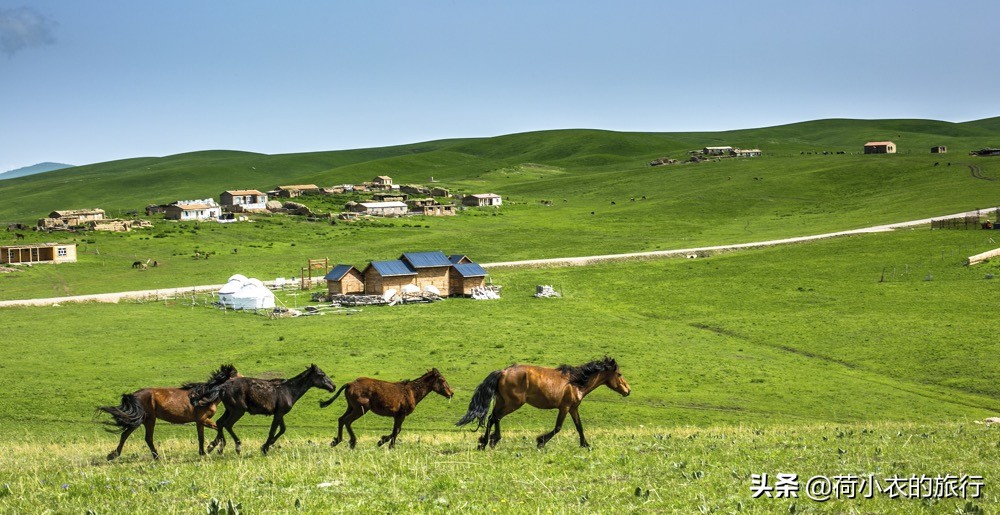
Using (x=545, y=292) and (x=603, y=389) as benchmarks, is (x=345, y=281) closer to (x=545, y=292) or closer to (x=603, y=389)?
(x=545, y=292)

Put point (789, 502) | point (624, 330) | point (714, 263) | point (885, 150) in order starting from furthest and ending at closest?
point (885, 150) → point (714, 263) → point (624, 330) → point (789, 502)

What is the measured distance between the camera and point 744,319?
56719 mm

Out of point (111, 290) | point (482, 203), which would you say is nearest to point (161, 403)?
point (111, 290)

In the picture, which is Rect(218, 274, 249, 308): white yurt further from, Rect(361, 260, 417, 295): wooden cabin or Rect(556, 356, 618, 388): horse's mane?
Rect(556, 356, 618, 388): horse's mane

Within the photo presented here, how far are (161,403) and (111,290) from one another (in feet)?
179

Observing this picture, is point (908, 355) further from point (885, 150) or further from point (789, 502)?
point (885, 150)

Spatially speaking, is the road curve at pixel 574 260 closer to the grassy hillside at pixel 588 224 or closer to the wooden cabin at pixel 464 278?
the grassy hillside at pixel 588 224

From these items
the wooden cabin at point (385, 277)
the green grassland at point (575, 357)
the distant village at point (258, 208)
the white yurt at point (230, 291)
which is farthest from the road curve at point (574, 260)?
the distant village at point (258, 208)

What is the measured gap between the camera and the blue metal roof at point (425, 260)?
6756 cm

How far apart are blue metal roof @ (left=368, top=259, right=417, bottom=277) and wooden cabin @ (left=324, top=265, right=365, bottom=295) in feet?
5.45

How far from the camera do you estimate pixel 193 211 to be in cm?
12319

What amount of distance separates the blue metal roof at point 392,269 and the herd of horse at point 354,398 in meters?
45.1

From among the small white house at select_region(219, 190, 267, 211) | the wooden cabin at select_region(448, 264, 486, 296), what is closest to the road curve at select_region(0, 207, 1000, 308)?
the wooden cabin at select_region(448, 264, 486, 296)

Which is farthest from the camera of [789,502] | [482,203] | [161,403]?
[482,203]
